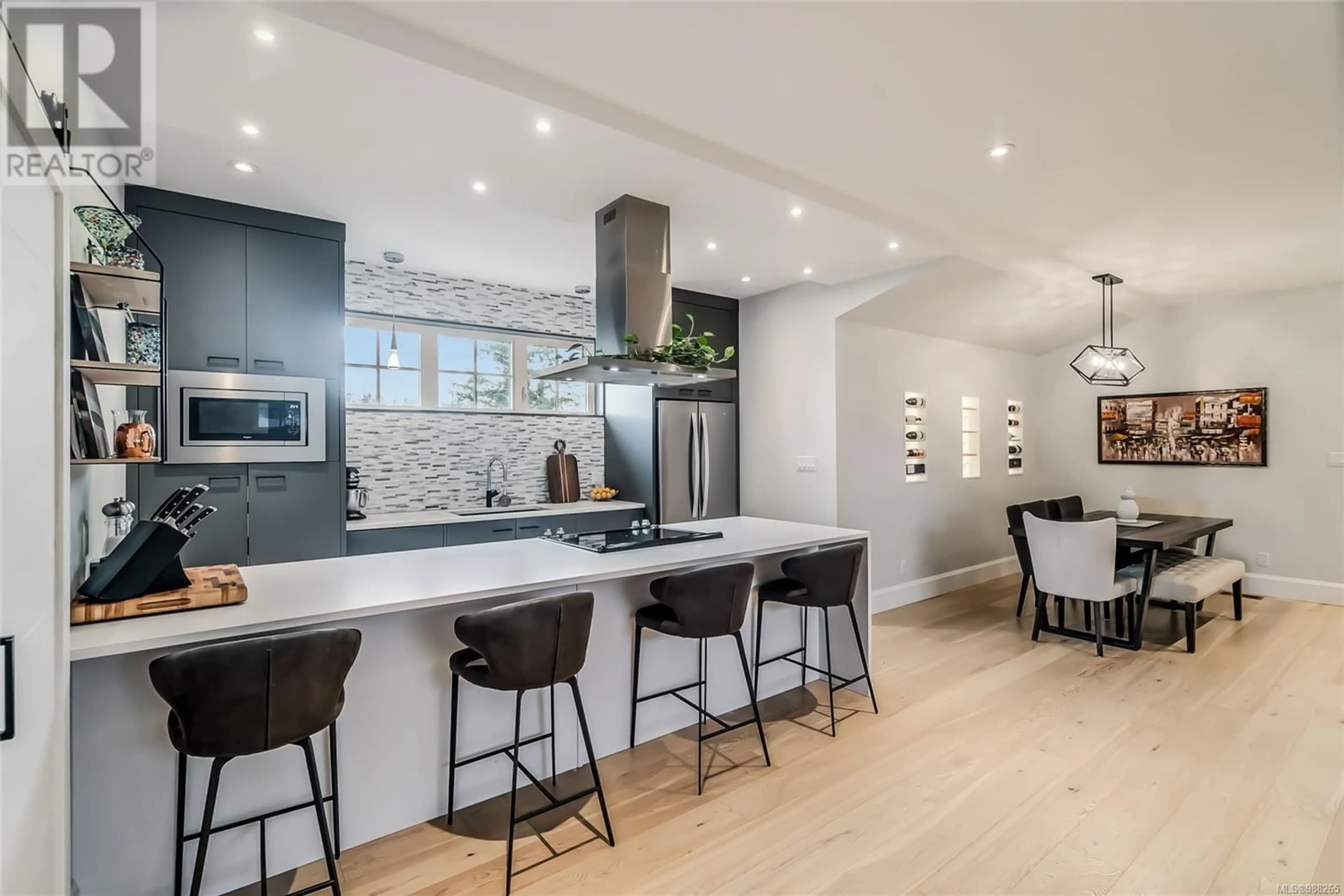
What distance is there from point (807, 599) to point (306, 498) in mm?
2776

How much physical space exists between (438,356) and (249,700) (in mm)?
3434

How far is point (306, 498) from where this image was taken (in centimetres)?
349

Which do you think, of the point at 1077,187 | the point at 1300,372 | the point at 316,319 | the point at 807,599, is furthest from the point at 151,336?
the point at 1300,372

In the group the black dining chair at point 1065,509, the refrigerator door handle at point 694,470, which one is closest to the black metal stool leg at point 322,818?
the refrigerator door handle at point 694,470

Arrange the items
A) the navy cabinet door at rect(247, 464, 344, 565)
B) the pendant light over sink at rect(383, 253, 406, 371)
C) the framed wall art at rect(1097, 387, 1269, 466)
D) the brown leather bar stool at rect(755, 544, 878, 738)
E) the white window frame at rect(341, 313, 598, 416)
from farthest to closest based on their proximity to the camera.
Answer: the framed wall art at rect(1097, 387, 1269, 466), the white window frame at rect(341, 313, 598, 416), the pendant light over sink at rect(383, 253, 406, 371), the navy cabinet door at rect(247, 464, 344, 565), the brown leather bar stool at rect(755, 544, 878, 738)

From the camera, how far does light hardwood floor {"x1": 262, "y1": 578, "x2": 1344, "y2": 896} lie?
6.51 ft

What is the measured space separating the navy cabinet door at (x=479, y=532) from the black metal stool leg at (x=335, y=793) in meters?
1.91

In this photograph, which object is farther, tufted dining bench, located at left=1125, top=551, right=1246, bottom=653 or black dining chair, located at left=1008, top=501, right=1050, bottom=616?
black dining chair, located at left=1008, top=501, right=1050, bottom=616

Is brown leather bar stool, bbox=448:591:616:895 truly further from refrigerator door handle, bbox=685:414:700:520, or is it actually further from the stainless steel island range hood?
refrigerator door handle, bbox=685:414:700:520

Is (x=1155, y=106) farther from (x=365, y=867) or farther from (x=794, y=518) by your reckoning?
(x=365, y=867)

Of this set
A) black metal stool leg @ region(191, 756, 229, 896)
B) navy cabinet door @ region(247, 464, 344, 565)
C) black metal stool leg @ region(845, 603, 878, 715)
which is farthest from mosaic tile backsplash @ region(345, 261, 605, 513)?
black metal stool leg @ region(191, 756, 229, 896)

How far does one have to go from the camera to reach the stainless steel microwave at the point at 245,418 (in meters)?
3.14

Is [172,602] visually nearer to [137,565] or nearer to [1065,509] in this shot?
[137,565]

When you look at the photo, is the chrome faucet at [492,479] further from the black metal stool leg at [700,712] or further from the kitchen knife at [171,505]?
the kitchen knife at [171,505]
